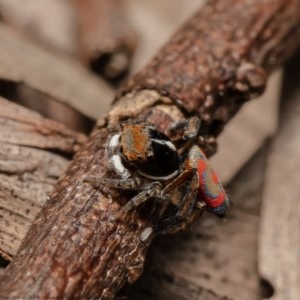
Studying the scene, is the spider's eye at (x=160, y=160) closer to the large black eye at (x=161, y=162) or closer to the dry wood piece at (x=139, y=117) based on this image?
the large black eye at (x=161, y=162)

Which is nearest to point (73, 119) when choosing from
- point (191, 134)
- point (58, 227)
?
point (191, 134)

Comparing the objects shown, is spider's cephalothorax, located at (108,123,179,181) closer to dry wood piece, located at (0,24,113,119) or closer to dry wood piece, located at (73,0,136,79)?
dry wood piece, located at (0,24,113,119)

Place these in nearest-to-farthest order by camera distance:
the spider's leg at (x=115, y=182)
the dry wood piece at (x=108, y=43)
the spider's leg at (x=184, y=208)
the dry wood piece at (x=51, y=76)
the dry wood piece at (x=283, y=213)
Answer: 1. the spider's leg at (x=115, y=182)
2. the spider's leg at (x=184, y=208)
3. the dry wood piece at (x=283, y=213)
4. the dry wood piece at (x=51, y=76)
5. the dry wood piece at (x=108, y=43)

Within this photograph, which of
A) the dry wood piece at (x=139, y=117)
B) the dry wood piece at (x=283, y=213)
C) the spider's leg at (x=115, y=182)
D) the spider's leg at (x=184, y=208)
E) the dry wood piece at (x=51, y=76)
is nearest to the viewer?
the dry wood piece at (x=139, y=117)

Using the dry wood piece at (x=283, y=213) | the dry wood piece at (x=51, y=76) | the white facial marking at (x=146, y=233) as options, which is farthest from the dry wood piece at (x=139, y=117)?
the dry wood piece at (x=51, y=76)

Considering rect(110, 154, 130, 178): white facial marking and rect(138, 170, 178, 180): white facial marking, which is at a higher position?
rect(138, 170, 178, 180): white facial marking

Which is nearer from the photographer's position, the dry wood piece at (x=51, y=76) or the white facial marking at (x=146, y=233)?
the white facial marking at (x=146, y=233)

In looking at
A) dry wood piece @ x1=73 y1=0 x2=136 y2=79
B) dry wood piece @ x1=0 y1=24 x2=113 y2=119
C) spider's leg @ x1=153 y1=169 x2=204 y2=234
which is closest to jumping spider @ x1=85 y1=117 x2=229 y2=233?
spider's leg @ x1=153 y1=169 x2=204 y2=234
